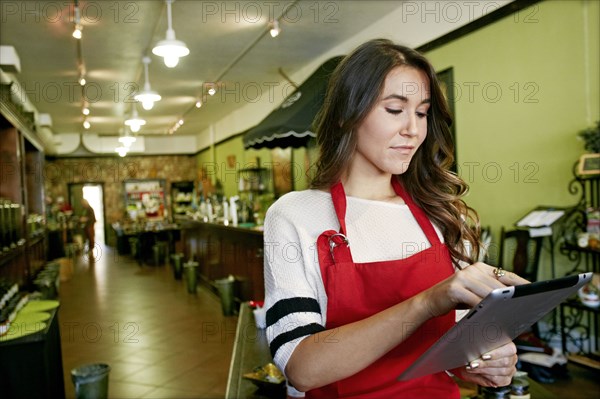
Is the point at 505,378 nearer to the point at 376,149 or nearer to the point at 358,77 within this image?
the point at 376,149

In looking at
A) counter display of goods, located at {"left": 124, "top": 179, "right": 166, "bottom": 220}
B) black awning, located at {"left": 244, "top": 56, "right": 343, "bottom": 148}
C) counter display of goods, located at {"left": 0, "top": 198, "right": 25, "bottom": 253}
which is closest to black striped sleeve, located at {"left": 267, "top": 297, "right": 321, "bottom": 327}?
black awning, located at {"left": 244, "top": 56, "right": 343, "bottom": 148}

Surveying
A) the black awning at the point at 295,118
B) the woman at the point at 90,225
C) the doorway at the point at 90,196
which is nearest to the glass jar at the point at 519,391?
the black awning at the point at 295,118

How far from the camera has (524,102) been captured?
4.62 meters

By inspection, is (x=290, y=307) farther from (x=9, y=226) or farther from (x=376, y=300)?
(x=9, y=226)

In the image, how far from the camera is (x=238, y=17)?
6273 millimetres

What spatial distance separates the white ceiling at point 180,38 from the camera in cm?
585

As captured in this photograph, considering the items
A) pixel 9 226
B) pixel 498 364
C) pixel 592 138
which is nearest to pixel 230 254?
pixel 9 226

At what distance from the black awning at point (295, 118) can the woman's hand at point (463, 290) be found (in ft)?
14.7

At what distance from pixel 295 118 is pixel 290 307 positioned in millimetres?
4898

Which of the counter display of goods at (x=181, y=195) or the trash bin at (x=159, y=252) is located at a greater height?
the counter display of goods at (x=181, y=195)

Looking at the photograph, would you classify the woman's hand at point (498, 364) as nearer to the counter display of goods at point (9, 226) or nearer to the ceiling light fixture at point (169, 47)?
the ceiling light fixture at point (169, 47)

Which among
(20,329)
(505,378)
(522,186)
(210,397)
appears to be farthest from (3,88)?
(505,378)

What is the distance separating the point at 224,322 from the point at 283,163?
16.1 feet

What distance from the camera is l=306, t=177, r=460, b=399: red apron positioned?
116 cm
